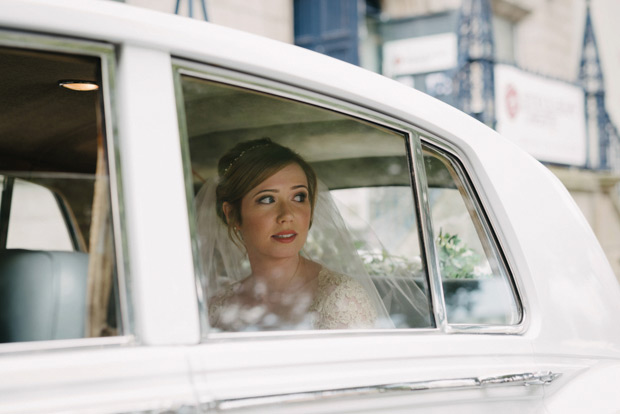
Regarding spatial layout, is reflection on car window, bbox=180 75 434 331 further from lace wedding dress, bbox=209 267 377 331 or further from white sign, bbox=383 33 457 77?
white sign, bbox=383 33 457 77

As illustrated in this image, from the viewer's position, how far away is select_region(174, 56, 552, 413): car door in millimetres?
1210

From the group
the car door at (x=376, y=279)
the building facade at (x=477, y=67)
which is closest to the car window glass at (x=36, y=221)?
the car door at (x=376, y=279)

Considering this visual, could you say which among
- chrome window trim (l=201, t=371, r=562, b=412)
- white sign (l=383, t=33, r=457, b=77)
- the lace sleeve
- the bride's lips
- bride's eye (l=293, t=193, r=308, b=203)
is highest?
white sign (l=383, t=33, r=457, b=77)

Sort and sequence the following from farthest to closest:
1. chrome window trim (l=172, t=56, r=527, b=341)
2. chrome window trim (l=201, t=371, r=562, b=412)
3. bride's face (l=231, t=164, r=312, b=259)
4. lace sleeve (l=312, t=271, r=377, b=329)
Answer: bride's face (l=231, t=164, r=312, b=259), lace sleeve (l=312, t=271, r=377, b=329), chrome window trim (l=172, t=56, r=527, b=341), chrome window trim (l=201, t=371, r=562, b=412)

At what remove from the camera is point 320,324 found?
165 cm

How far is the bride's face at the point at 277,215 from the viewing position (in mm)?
2090

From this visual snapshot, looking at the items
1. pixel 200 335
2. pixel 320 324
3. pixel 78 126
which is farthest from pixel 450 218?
pixel 78 126

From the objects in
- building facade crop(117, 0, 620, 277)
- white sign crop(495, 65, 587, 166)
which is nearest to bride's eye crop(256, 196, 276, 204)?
building facade crop(117, 0, 620, 277)

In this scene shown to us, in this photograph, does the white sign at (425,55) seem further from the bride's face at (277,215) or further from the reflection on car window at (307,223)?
the bride's face at (277,215)

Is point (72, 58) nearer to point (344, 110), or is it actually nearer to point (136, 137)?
point (136, 137)

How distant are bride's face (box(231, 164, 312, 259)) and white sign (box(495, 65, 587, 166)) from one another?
780cm

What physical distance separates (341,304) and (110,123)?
34.9 inches

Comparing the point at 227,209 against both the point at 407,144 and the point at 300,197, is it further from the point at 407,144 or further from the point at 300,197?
the point at 407,144

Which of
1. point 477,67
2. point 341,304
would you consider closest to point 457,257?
point 341,304
